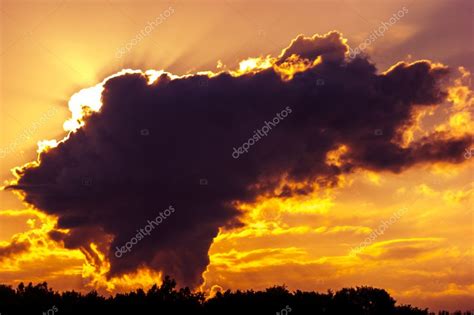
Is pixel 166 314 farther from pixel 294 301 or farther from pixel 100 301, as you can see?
pixel 294 301

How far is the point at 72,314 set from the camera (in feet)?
327

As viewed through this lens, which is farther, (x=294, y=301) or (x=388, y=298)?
(x=388, y=298)

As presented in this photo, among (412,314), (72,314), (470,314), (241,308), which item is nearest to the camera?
(72,314)

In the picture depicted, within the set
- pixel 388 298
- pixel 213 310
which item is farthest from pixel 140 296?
pixel 388 298

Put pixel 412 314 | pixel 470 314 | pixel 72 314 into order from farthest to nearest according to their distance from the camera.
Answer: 1. pixel 470 314
2. pixel 412 314
3. pixel 72 314

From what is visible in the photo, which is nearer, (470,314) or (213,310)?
(213,310)

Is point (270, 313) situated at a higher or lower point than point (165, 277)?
lower

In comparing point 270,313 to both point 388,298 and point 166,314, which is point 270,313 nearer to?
point 166,314

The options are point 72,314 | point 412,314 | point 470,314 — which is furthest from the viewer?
point 470,314

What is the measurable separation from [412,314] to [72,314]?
60106mm

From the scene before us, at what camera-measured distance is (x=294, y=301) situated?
10888cm

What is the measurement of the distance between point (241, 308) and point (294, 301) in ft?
30.8

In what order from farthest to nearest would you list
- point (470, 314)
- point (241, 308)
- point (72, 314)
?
point (470, 314), point (241, 308), point (72, 314)

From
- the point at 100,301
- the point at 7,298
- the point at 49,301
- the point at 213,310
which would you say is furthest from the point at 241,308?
the point at 7,298
